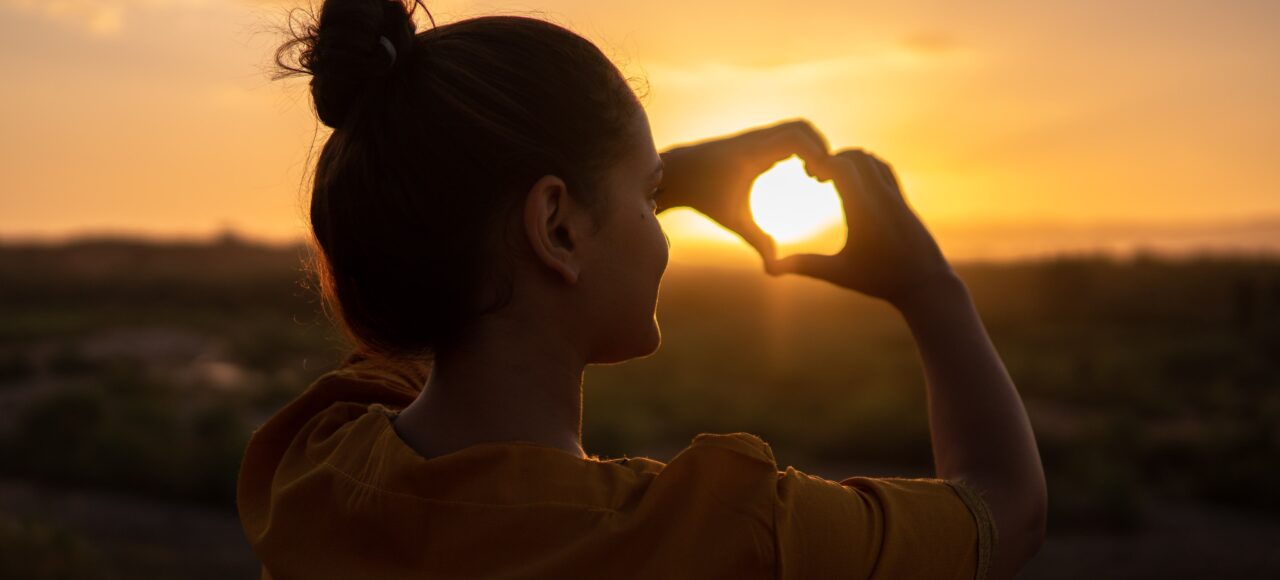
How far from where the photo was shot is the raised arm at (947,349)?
1229mm

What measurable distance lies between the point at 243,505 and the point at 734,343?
76.9 feet

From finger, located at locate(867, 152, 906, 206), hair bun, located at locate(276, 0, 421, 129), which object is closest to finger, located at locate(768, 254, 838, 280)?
finger, located at locate(867, 152, 906, 206)

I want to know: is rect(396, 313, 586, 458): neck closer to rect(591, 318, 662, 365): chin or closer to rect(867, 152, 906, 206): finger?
rect(591, 318, 662, 365): chin

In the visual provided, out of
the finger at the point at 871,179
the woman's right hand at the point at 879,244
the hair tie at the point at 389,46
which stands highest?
the hair tie at the point at 389,46

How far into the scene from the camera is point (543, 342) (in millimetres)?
1312

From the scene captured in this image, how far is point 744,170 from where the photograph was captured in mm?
1487

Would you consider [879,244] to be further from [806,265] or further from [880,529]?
[880,529]

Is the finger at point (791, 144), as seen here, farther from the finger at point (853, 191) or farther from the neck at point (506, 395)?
the neck at point (506, 395)

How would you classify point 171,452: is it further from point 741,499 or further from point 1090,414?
point 1090,414

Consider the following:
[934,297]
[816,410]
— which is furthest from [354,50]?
[816,410]

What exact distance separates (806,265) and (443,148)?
46cm

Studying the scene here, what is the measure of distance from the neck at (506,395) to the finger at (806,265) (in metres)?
0.27

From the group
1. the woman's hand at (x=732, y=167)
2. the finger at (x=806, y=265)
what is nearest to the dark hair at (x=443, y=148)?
the woman's hand at (x=732, y=167)

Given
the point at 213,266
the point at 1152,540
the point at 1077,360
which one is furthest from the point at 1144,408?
the point at 213,266
